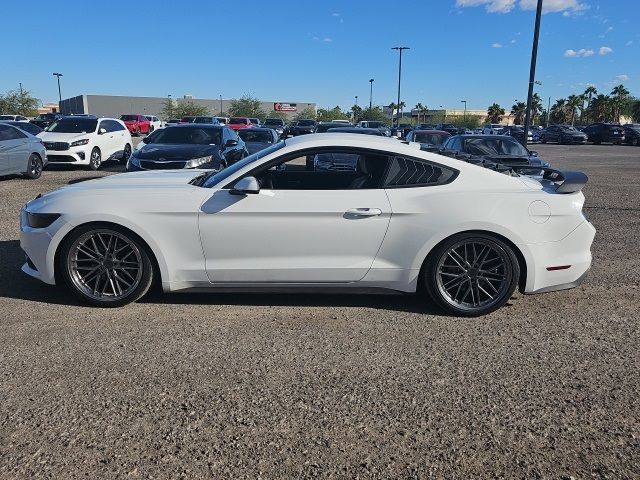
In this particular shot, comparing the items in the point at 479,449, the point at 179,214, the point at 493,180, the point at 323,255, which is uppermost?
the point at 493,180

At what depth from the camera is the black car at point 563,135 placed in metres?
42.3

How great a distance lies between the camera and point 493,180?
14.9ft

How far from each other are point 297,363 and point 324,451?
38.6 inches

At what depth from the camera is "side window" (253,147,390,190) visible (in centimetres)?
453

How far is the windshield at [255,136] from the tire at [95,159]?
14.3 feet

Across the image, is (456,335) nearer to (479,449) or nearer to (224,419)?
(479,449)

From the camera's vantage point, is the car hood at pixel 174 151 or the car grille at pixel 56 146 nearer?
the car hood at pixel 174 151

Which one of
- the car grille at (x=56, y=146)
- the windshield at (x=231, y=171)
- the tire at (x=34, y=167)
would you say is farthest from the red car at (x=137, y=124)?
the windshield at (x=231, y=171)

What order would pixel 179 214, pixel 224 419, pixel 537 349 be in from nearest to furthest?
1. pixel 224 419
2. pixel 537 349
3. pixel 179 214

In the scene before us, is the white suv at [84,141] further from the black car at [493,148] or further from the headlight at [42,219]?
the headlight at [42,219]

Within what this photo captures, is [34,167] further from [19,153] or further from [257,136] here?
[257,136]

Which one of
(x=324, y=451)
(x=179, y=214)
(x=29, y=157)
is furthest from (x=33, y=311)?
(x=29, y=157)

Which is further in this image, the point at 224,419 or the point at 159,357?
the point at 159,357

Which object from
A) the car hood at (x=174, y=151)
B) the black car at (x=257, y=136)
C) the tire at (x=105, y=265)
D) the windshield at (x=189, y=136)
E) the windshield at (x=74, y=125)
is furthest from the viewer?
the black car at (x=257, y=136)
